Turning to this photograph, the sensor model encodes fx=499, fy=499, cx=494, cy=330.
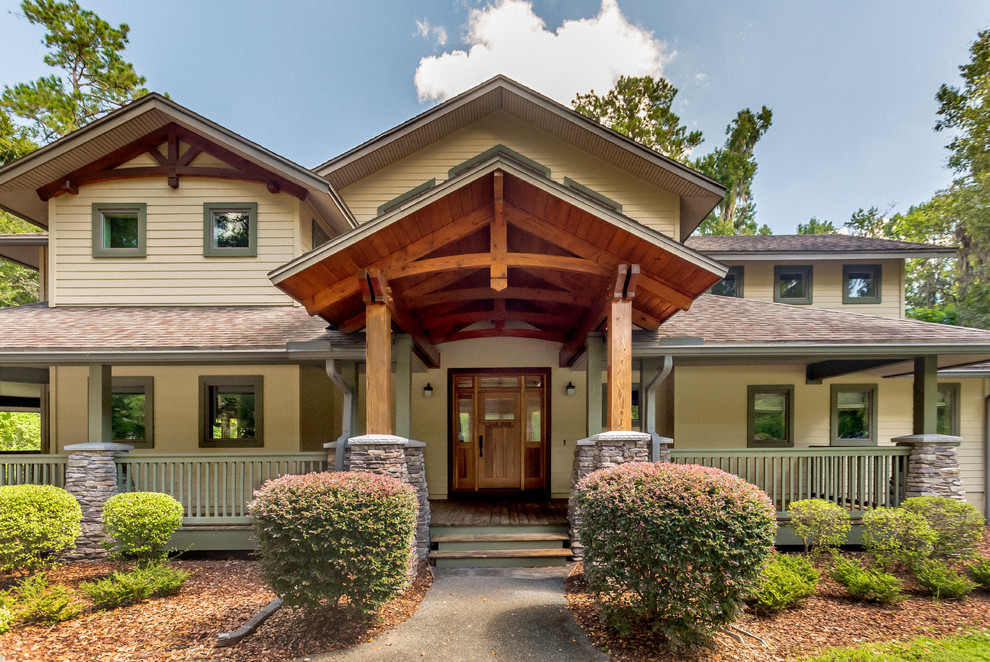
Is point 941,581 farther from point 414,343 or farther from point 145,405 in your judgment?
point 145,405

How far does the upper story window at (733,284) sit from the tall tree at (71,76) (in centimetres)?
2337

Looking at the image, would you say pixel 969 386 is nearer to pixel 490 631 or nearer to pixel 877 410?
pixel 877 410

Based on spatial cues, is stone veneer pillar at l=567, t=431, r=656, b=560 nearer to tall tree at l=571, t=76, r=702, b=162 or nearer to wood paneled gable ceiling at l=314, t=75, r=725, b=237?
wood paneled gable ceiling at l=314, t=75, r=725, b=237

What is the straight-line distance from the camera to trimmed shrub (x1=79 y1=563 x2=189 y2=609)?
5.06 meters

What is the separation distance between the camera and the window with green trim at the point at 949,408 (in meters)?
9.63

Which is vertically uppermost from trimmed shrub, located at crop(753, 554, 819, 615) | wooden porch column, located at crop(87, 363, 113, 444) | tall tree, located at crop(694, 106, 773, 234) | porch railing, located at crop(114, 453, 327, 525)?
tall tree, located at crop(694, 106, 773, 234)

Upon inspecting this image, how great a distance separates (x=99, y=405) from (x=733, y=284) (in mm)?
12455

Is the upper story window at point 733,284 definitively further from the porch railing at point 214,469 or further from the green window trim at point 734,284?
the porch railing at point 214,469

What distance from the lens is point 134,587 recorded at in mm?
5137

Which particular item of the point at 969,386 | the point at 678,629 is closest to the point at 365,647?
the point at 678,629

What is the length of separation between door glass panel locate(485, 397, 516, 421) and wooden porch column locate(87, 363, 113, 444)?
230 inches

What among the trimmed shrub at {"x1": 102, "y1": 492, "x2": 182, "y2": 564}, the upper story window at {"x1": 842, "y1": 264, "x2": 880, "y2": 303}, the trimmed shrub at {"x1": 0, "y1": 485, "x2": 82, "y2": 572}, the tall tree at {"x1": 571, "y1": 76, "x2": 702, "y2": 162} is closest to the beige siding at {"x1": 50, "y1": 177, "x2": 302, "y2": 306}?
the trimmed shrub at {"x1": 0, "y1": 485, "x2": 82, "y2": 572}

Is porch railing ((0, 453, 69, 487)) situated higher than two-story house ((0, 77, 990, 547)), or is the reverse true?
two-story house ((0, 77, 990, 547))

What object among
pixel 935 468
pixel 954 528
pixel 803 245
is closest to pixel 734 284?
pixel 803 245
